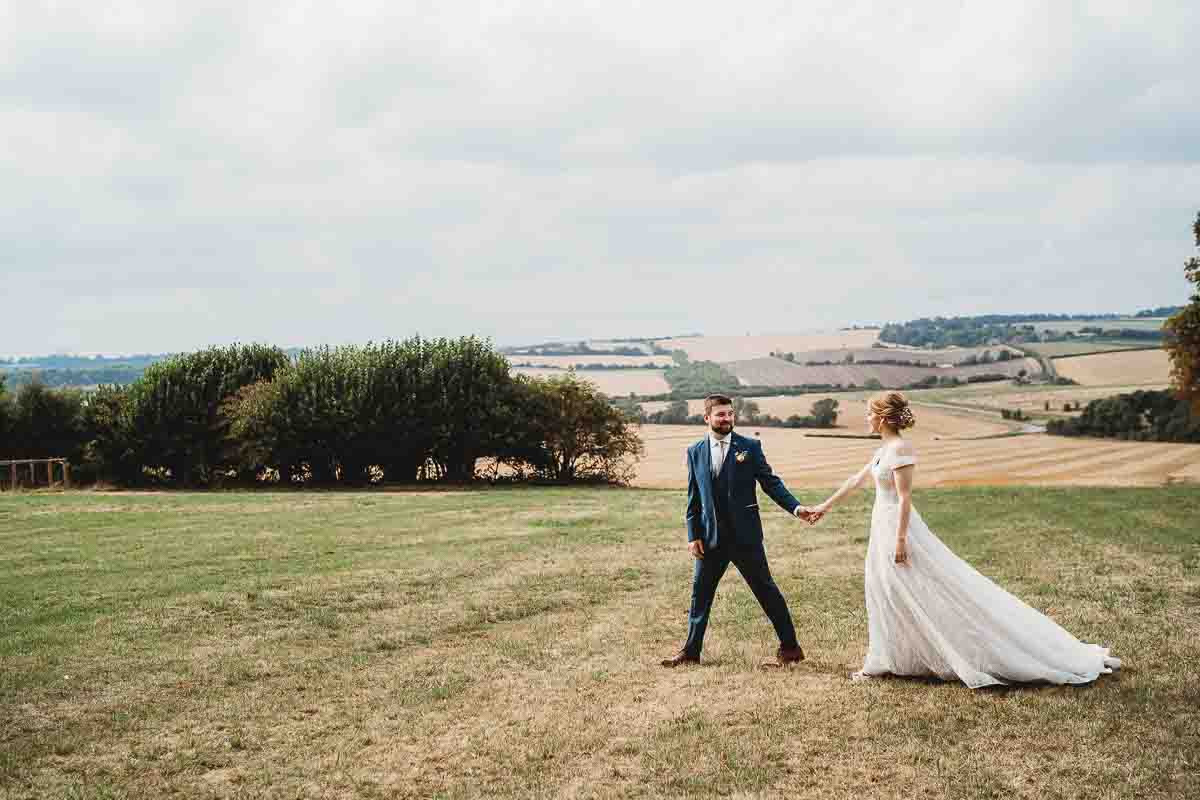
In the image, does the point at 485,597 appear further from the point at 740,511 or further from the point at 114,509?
the point at 114,509

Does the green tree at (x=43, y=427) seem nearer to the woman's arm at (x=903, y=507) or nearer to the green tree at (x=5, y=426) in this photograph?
the green tree at (x=5, y=426)

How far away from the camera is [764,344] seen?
105562mm

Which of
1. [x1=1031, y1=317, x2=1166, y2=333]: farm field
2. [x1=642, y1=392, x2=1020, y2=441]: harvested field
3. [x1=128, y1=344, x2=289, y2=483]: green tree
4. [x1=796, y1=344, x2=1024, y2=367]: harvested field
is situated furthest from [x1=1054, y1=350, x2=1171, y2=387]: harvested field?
[x1=128, y1=344, x2=289, y2=483]: green tree

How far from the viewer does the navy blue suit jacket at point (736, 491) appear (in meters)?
10.2

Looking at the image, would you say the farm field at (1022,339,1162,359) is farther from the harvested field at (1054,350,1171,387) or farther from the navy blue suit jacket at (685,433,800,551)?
the navy blue suit jacket at (685,433,800,551)

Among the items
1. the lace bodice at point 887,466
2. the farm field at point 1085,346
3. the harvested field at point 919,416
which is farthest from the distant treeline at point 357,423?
the farm field at point 1085,346

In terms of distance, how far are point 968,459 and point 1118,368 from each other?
76.7ft

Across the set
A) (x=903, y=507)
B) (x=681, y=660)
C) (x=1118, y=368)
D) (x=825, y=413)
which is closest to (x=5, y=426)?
(x=825, y=413)

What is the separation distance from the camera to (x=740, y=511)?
10188 millimetres

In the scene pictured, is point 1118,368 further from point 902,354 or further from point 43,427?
point 43,427

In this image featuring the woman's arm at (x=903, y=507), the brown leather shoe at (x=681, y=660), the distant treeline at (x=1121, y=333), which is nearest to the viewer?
the woman's arm at (x=903, y=507)

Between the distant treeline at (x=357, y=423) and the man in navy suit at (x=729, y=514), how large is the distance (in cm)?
3358

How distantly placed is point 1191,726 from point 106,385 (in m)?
50.9

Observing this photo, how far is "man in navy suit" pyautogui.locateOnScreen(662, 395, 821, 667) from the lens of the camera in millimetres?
10156
